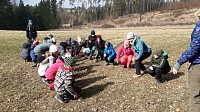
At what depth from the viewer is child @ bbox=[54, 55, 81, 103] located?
270 inches

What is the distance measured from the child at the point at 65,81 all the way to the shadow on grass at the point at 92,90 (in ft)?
1.77

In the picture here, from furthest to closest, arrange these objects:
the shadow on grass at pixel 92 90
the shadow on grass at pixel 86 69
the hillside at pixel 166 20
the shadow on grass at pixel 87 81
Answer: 1. the hillside at pixel 166 20
2. the shadow on grass at pixel 86 69
3. the shadow on grass at pixel 87 81
4. the shadow on grass at pixel 92 90

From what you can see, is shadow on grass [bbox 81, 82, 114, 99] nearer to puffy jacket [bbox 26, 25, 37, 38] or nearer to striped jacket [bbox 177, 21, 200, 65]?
striped jacket [bbox 177, 21, 200, 65]

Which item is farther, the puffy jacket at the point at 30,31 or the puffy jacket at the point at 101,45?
the puffy jacket at the point at 30,31

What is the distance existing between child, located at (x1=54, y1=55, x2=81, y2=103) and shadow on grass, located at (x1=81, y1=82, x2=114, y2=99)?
0.54 metres

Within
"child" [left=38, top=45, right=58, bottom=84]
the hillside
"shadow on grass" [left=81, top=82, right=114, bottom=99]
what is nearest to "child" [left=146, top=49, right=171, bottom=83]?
"shadow on grass" [left=81, top=82, right=114, bottom=99]

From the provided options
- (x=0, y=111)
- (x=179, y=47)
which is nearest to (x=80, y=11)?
(x=179, y=47)

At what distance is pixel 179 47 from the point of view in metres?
14.3

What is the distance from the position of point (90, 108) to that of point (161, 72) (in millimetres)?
2760

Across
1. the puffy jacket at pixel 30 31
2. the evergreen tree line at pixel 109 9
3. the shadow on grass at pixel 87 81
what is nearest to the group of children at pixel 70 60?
the shadow on grass at pixel 87 81

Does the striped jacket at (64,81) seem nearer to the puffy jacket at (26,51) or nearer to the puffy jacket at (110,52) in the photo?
the puffy jacket at (110,52)

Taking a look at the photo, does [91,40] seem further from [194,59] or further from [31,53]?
[194,59]

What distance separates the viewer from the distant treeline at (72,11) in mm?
68031

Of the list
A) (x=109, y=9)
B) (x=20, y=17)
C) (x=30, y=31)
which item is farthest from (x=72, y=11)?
(x=30, y=31)
